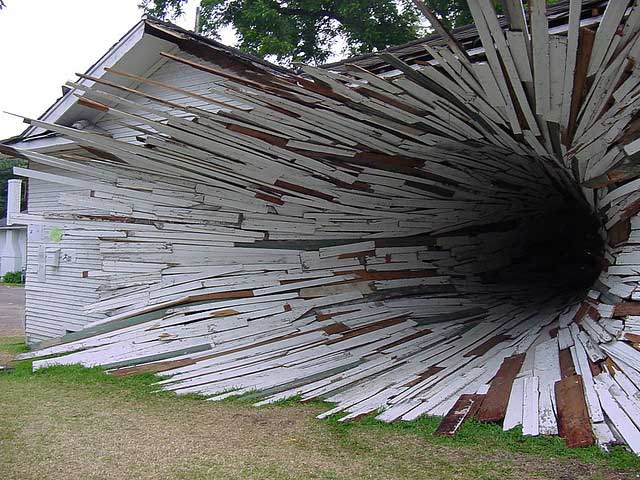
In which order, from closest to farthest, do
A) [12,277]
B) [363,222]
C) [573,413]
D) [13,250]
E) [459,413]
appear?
[573,413] → [459,413] → [363,222] → [12,277] → [13,250]

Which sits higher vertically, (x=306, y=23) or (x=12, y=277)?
(x=306, y=23)

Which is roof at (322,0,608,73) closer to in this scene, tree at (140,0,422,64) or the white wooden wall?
the white wooden wall

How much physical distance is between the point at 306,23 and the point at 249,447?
60.5 feet

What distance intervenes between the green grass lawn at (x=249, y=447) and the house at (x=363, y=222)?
0.28m

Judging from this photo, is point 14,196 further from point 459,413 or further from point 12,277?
point 12,277

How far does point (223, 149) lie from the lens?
747 cm

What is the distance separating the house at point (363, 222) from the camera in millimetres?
5082

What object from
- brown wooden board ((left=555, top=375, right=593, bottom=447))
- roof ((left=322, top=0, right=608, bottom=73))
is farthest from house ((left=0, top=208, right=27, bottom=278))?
brown wooden board ((left=555, top=375, right=593, bottom=447))

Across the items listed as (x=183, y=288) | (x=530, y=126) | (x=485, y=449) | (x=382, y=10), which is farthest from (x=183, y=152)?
(x=382, y=10)

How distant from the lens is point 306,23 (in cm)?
2136

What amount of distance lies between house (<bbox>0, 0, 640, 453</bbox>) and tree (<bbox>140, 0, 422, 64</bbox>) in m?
9.81

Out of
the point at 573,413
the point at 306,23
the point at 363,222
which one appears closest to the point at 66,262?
the point at 363,222

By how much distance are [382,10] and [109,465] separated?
17.6 m

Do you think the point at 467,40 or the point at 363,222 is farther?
the point at 363,222
